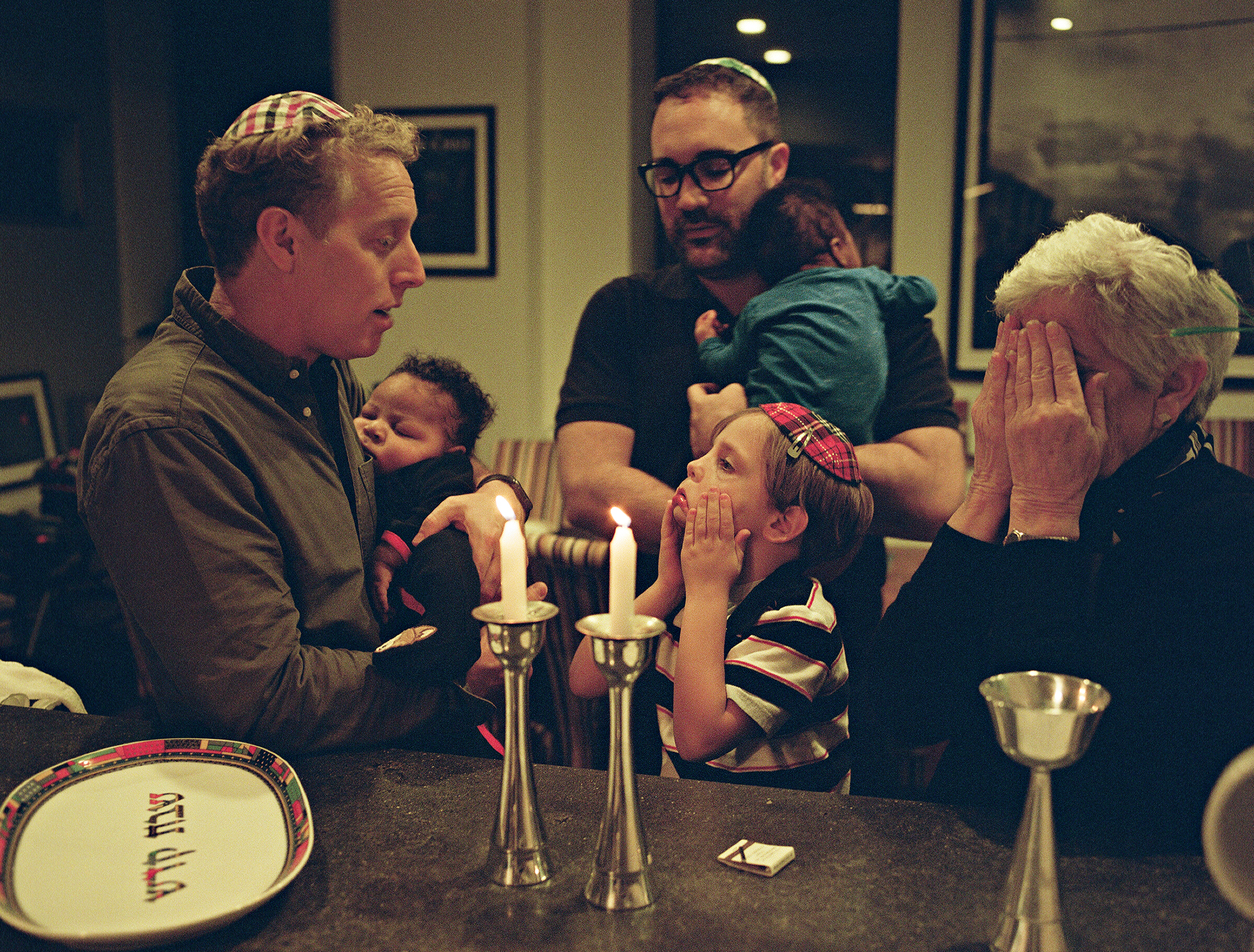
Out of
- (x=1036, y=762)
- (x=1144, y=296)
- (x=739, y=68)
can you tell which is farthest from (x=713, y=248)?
(x=1036, y=762)

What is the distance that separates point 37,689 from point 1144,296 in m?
1.66

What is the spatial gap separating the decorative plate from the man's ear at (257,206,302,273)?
608mm

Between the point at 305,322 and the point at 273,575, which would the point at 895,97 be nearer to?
the point at 305,322

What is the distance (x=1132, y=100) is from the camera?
3.67 metres

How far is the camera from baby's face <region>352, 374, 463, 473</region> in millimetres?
1706

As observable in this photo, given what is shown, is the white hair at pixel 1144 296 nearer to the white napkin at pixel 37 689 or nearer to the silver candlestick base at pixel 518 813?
the silver candlestick base at pixel 518 813

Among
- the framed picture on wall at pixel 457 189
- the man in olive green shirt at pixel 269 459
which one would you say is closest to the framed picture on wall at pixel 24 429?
the framed picture on wall at pixel 457 189

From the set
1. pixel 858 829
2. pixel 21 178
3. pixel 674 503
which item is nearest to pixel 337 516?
pixel 674 503

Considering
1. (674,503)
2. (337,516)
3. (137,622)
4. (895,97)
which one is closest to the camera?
(137,622)

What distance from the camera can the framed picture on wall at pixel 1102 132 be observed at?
3596 millimetres

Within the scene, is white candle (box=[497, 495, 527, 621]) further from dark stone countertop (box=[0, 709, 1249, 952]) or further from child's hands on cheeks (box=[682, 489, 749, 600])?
child's hands on cheeks (box=[682, 489, 749, 600])

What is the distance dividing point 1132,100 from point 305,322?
3.50 metres

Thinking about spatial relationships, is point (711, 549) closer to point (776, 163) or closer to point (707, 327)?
point (707, 327)

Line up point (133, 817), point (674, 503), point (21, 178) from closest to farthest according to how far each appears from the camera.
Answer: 1. point (133, 817)
2. point (674, 503)
3. point (21, 178)
